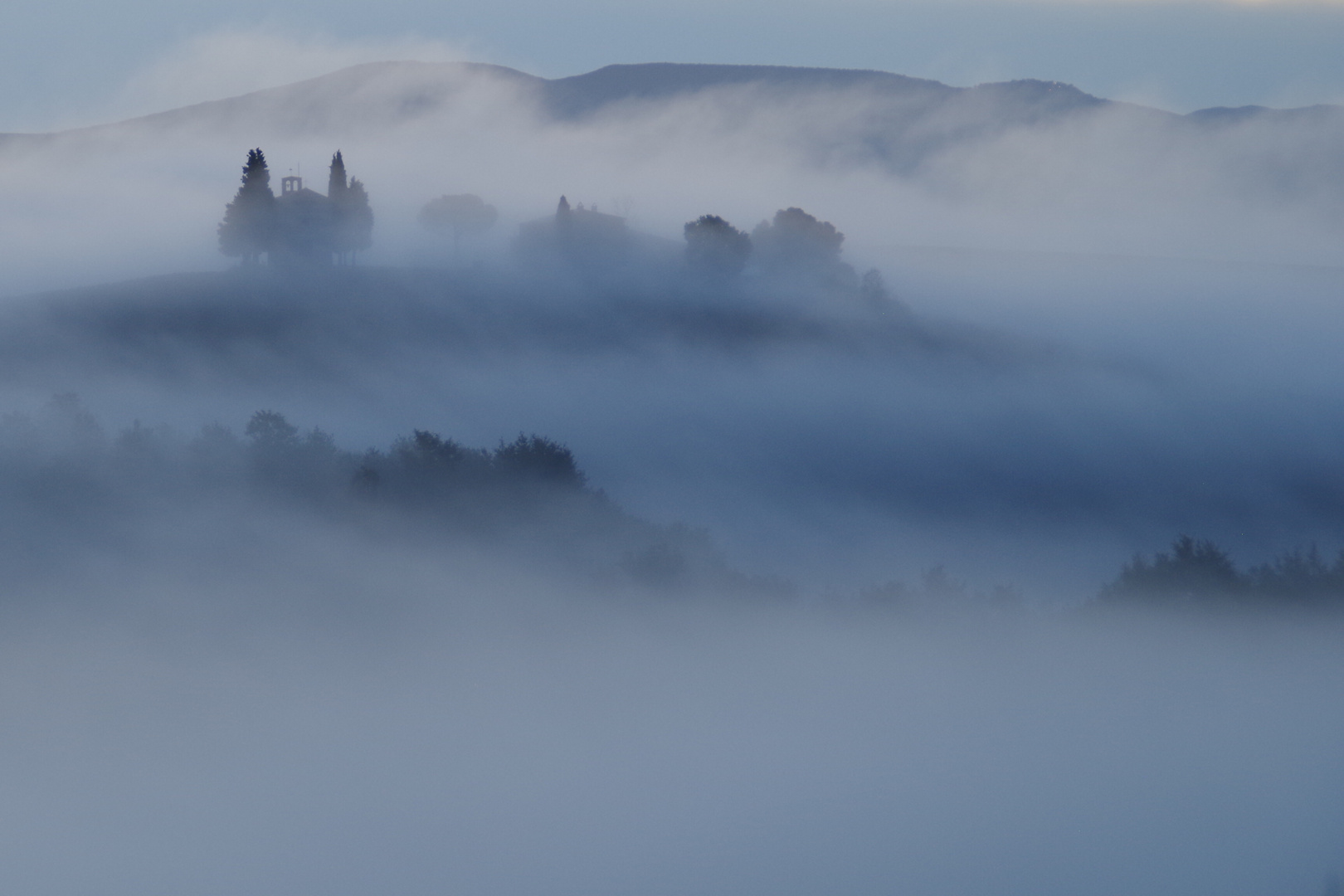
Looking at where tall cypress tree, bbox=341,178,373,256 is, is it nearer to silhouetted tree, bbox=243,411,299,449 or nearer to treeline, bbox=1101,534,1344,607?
silhouetted tree, bbox=243,411,299,449

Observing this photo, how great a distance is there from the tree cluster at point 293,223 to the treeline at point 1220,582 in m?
74.8

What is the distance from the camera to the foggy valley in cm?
6025

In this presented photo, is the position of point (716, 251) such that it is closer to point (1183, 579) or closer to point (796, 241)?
point (796, 241)

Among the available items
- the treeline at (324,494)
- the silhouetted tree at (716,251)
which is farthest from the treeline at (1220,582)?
the silhouetted tree at (716,251)

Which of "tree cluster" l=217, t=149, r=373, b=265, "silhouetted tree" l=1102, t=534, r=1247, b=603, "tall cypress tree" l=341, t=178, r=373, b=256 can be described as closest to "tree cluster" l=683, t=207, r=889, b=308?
"tall cypress tree" l=341, t=178, r=373, b=256

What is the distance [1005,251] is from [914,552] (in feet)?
391

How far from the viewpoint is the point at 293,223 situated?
121 m

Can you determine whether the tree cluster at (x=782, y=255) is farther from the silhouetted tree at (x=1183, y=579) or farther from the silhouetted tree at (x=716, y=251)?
the silhouetted tree at (x=1183, y=579)

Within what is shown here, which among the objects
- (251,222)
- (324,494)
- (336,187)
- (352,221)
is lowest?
(324,494)

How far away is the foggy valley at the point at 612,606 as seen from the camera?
60250 millimetres

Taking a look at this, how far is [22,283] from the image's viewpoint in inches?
4636

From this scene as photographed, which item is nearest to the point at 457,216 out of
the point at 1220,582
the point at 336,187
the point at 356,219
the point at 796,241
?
the point at 356,219

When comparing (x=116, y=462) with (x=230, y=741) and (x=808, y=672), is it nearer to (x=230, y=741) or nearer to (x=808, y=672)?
(x=230, y=741)

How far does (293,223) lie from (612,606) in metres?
64.1
